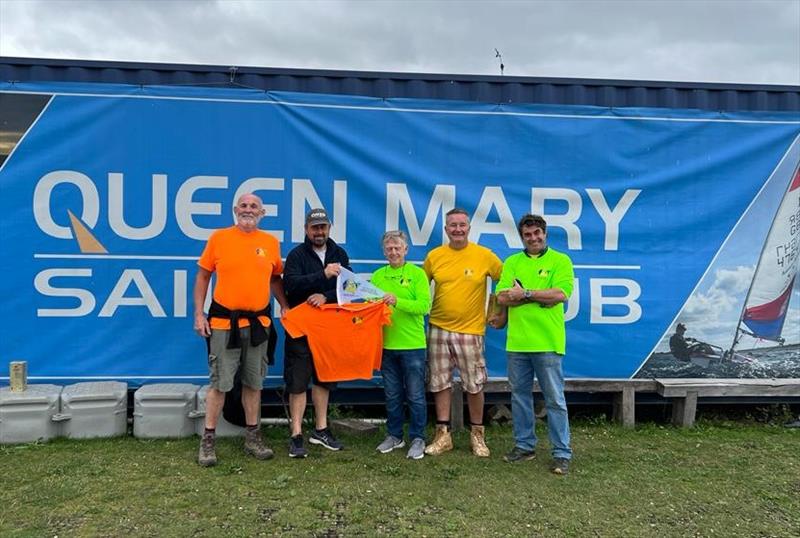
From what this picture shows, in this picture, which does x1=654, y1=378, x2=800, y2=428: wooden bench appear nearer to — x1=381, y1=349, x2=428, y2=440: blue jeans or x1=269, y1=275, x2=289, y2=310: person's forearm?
x1=381, y1=349, x2=428, y2=440: blue jeans

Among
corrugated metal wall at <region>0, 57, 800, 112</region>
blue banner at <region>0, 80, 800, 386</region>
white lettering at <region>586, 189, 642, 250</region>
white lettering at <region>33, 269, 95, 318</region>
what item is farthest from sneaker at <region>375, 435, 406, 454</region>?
corrugated metal wall at <region>0, 57, 800, 112</region>

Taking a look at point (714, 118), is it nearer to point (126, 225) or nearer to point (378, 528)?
point (378, 528)

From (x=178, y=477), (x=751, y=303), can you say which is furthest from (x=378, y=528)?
(x=751, y=303)

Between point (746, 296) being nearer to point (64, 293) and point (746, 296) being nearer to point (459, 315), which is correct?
point (459, 315)

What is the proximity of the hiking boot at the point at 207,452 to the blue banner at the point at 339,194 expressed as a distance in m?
1.00

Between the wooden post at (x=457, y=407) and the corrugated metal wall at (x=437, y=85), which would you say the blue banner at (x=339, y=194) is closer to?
the corrugated metal wall at (x=437, y=85)

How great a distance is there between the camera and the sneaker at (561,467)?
3.97m

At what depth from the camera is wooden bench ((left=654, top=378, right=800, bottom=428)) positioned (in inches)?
199

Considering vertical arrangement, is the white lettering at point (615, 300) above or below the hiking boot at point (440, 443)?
above

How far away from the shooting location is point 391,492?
12.0ft

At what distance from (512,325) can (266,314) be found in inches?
65.8

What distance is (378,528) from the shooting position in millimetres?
3229

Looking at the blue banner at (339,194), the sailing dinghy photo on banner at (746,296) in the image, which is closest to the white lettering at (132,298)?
the blue banner at (339,194)

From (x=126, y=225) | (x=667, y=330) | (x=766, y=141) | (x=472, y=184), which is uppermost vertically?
(x=766, y=141)
